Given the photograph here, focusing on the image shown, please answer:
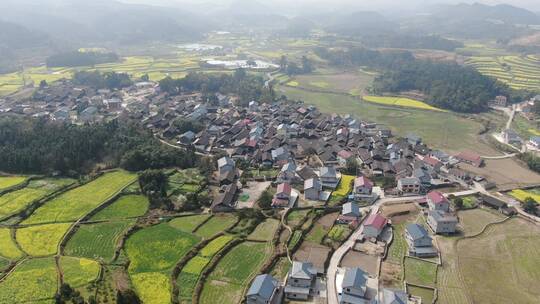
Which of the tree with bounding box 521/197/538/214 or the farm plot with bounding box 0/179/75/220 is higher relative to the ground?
the tree with bounding box 521/197/538/214

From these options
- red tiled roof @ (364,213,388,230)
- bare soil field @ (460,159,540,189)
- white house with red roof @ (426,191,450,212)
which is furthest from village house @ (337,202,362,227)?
bare soil field @ (460,159,540,189)

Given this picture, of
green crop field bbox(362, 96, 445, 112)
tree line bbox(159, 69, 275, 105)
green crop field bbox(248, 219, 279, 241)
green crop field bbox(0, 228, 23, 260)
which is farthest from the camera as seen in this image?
tree line bbox(159, 69, 275, 105)

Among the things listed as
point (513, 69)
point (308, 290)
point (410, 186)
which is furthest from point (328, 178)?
point (513, 69)

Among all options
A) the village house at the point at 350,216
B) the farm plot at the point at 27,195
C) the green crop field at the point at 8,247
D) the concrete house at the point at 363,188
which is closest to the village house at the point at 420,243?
the village house at the point at 350,216

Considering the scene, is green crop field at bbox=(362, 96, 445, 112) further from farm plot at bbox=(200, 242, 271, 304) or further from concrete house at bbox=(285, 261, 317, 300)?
concrete house at bbox=(285, 261, 317, 300)

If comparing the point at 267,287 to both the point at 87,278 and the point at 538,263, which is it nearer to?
the point at 87,278

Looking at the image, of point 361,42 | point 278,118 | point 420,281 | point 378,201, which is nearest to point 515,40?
point 361,42
